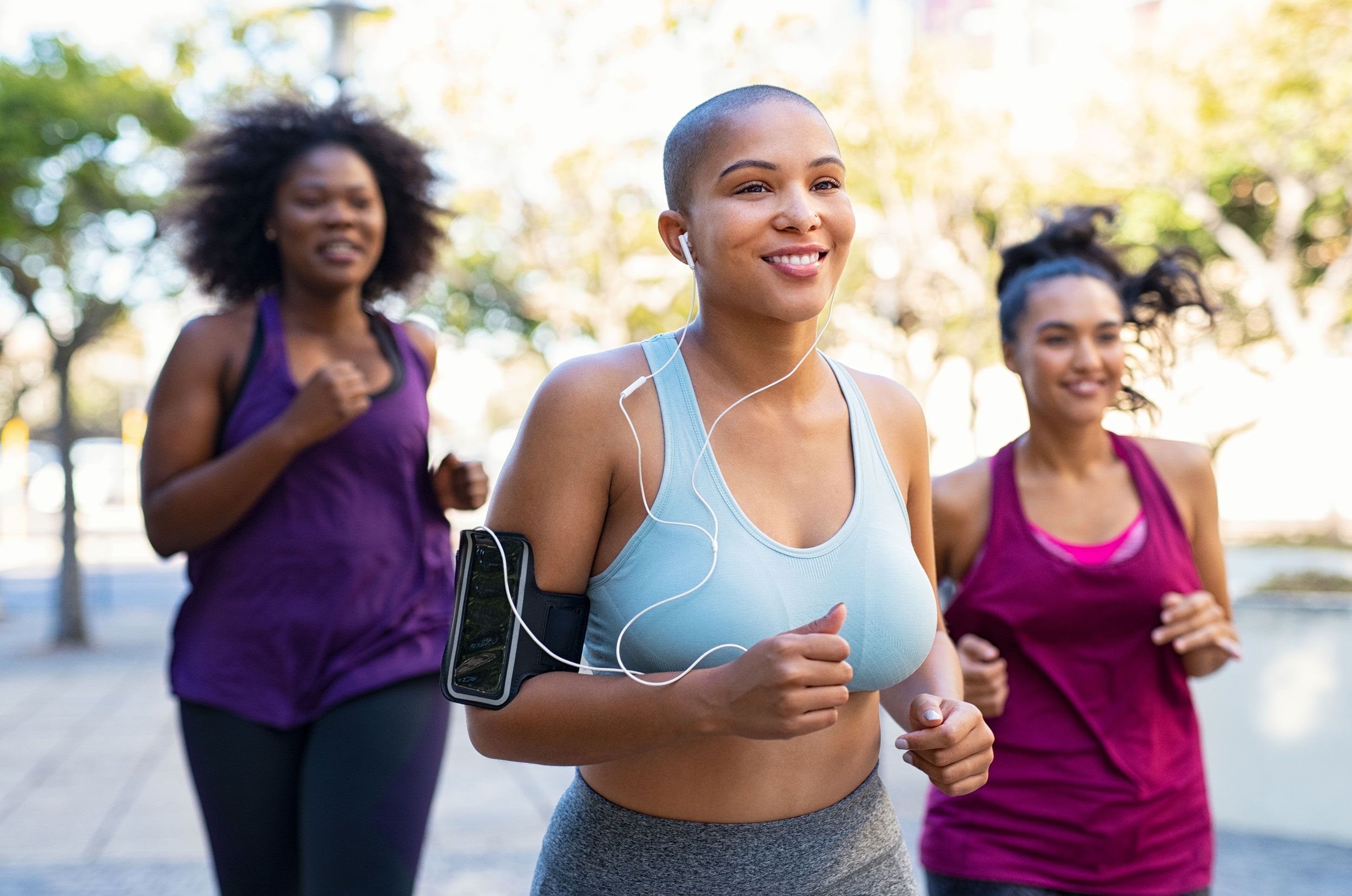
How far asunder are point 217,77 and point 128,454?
83.1 ft

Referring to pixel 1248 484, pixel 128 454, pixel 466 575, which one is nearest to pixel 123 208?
pixel 466 575

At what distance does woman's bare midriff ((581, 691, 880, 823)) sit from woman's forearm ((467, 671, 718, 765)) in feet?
0.26

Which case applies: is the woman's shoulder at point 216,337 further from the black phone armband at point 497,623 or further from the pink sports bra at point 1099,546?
the pink sports bra at point 1099,546

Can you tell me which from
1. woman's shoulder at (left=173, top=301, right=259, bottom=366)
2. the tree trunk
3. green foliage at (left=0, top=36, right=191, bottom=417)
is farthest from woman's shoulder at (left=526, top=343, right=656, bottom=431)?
the tree trunk

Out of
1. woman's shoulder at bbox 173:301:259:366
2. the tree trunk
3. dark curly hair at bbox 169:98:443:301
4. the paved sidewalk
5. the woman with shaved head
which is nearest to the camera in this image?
the woman with shaved head

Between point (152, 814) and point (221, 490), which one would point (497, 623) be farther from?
point (152, 814)

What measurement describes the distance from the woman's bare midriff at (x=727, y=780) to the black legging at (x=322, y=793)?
0.98 meters

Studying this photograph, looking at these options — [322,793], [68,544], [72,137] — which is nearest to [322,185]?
[322,793]

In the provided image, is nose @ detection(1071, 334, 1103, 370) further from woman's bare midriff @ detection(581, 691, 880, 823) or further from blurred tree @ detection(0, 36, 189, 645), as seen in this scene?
blurred tree @ detection(0, 36, 189, 645)

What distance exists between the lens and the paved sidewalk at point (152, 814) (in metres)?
5.37

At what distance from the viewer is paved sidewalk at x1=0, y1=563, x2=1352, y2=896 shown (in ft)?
17.6

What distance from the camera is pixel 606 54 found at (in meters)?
12.3

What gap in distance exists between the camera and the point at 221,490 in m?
2.80

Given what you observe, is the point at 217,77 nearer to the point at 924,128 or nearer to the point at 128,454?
the point at 924,128
